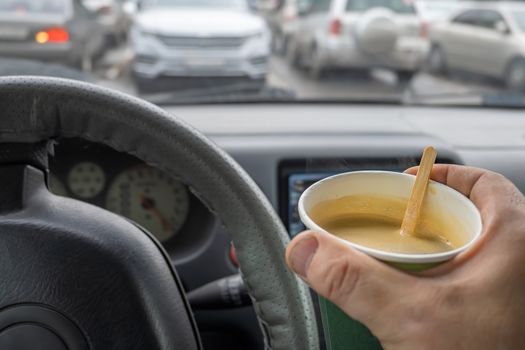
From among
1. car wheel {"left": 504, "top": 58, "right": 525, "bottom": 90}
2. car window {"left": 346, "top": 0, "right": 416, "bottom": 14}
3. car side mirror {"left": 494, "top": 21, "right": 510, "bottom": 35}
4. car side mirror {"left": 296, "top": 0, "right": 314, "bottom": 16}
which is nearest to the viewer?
car wheel {"left": 504, "top": 58, "right": 525, "bottom": 90}

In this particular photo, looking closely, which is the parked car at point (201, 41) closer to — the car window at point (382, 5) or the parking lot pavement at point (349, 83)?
the parking lot pavement at point (349, 83)

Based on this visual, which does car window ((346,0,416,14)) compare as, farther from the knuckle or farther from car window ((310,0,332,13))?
the knuckle

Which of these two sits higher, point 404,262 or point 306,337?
point 404,262

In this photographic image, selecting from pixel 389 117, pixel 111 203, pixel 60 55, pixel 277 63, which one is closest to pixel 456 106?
pixel 389 117

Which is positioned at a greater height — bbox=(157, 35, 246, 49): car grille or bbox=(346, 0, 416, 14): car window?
bbox=(157, 35, 246, 49): car grille

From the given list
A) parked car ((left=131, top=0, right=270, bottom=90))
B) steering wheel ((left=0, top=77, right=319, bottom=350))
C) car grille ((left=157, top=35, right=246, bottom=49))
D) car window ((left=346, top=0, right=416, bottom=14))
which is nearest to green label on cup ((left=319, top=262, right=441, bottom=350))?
steering wheel ((left=0, top=77, right=319, bottom=350))

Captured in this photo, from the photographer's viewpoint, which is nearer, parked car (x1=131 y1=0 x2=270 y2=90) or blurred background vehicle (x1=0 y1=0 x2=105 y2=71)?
blurred background vehicle (x1=0 y1=0 x2=105 y2=71)

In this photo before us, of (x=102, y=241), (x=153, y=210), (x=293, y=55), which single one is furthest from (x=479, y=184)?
(x=293, y=55)

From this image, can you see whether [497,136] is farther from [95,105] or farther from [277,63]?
[277,63]

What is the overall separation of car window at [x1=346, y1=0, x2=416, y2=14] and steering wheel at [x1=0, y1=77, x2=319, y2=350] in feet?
25.8

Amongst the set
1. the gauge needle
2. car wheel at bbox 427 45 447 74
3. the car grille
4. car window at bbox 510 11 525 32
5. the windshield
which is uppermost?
the gauge needle

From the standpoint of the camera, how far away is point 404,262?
0.68m

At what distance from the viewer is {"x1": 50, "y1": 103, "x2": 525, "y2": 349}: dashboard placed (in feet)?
6.92

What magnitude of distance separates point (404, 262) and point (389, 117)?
7.21ft
